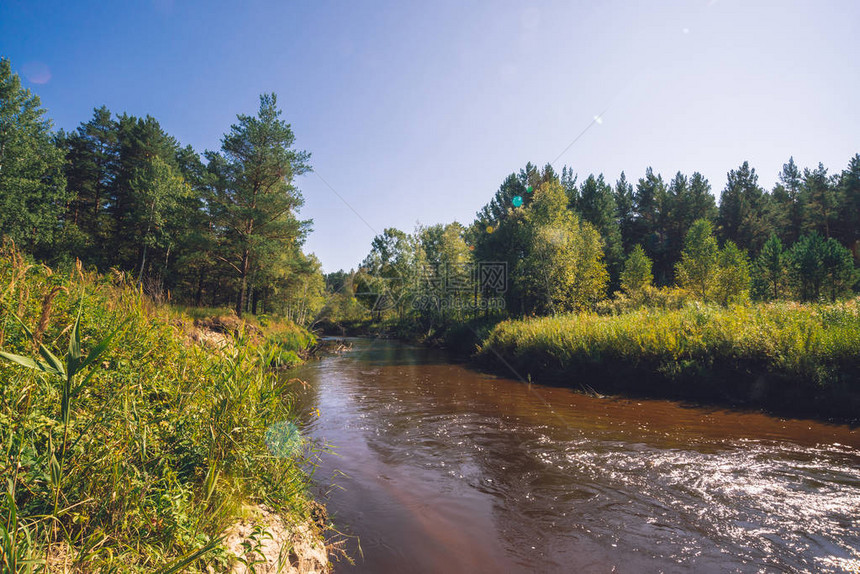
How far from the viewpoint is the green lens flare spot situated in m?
3.71

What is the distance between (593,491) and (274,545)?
14.6ft

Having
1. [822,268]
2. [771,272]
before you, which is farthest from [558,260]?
[771,272]

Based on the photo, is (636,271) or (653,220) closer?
(636,271)

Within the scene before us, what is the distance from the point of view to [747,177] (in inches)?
2292

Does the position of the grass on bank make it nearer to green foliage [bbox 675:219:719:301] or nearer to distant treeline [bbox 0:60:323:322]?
distant treeline [bbox 0:60:323:322]

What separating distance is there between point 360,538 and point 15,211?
34838 mm

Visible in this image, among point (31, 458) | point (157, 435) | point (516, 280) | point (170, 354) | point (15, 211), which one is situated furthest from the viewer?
point (516, 280)

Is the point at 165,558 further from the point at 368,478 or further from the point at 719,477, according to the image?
the point at 719,477

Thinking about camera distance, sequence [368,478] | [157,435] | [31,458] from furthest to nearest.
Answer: [368,478] → [157,435] → [31,458]

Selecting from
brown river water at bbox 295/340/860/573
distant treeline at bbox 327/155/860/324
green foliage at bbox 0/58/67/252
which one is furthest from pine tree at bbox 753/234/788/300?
green foliage at bbox 0/58/67/252

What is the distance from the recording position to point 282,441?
12.7 ft

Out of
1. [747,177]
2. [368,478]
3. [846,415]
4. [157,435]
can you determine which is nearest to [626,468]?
[368,478]

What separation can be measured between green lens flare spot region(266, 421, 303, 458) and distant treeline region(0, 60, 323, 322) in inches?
629

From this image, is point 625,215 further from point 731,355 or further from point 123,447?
point 123,447
